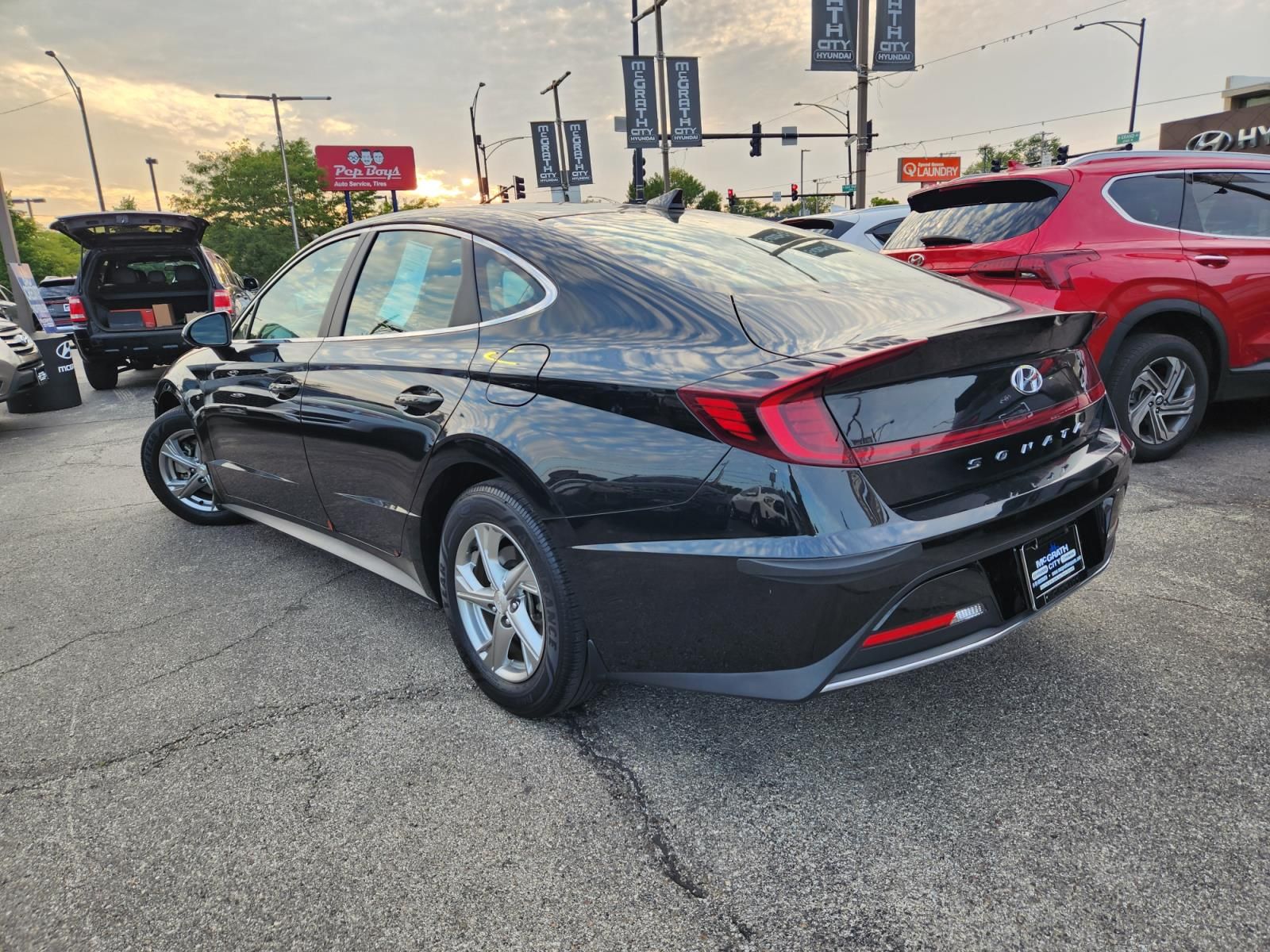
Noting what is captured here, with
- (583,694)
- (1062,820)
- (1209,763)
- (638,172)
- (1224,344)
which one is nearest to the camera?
(1062,820)

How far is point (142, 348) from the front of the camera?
35.2 ft

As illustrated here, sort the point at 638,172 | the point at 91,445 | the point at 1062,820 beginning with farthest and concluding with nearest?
1. the point at 638,172
2. the point at 91,445
3. the point at 1062,820

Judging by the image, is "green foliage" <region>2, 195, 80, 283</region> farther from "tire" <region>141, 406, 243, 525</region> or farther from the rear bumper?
the rear bumper

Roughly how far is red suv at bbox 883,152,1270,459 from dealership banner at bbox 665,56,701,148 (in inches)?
835

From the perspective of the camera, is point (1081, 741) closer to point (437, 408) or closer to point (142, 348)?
point (437, 408)

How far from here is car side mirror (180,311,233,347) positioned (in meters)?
3.80

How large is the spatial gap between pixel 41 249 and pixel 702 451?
4225 inches

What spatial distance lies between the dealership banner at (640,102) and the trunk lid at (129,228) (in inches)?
649

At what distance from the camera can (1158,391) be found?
4922mm


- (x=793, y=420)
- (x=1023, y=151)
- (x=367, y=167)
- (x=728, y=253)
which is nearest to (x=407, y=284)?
(x=728, y=253)

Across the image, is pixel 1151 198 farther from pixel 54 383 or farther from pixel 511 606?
pixel 54 383

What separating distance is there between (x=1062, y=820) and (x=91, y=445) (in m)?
8.31

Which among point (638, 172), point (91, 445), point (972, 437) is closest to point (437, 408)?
point (972, 437)

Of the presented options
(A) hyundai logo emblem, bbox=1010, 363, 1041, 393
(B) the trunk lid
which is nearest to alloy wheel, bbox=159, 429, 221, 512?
(A) hyundai logo emblem, bbox=1010, 363, 1041, 393
